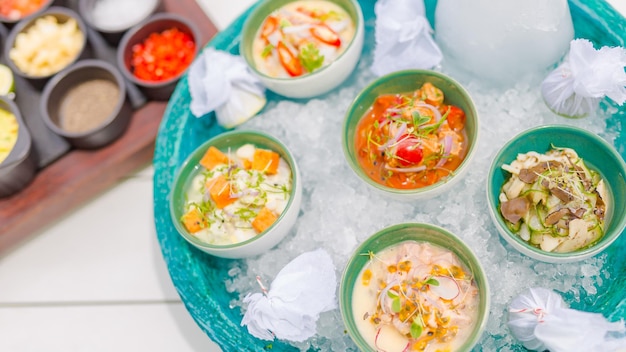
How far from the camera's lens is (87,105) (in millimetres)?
2301

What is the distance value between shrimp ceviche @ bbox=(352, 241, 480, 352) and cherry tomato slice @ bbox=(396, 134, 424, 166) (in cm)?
23

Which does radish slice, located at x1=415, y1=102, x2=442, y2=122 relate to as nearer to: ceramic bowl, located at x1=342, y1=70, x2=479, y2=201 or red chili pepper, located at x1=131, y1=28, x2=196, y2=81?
ceramic bowl, located at x1=342, y1=70, x2=479, y2=201

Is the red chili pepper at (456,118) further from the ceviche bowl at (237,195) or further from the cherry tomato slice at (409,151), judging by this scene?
the ceviche bowl at (237,195)

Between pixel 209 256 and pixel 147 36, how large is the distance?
1.03m

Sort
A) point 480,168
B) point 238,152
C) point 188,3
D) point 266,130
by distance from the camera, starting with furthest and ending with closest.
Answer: point 188,3 → point 266,130 → point 238,152 → point 480,168

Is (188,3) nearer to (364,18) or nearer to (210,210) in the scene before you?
(364,18)

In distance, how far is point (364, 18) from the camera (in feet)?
6.64

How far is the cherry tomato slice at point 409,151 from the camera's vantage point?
5.32 feet

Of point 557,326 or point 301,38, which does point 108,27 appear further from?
point 557,326

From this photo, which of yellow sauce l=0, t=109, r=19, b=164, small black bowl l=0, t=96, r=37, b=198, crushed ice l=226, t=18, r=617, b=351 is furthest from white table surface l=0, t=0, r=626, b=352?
crushed ice l=226, t=18, r=617, b=351

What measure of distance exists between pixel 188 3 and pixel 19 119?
2.57 feet

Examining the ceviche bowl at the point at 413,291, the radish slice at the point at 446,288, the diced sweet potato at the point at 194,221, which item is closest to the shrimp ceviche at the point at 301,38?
the diced sweet potato at the point at 194,221

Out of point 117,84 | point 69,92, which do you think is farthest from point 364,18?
point 69,92

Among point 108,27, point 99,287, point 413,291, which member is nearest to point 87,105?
point 108,27
